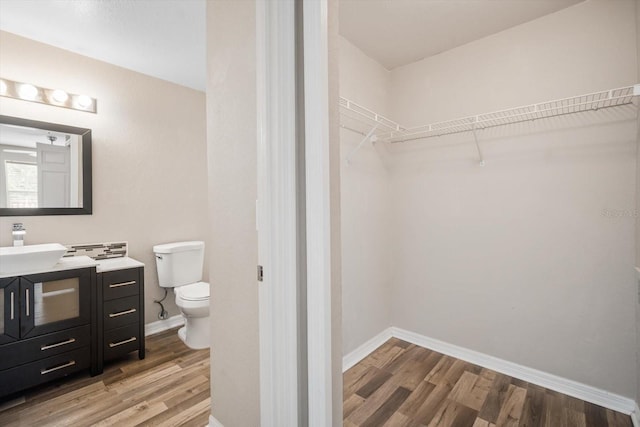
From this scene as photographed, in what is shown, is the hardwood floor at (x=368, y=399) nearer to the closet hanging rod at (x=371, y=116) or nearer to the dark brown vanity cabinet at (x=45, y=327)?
the dark brown vanity cabinet at (x=45, y=327)

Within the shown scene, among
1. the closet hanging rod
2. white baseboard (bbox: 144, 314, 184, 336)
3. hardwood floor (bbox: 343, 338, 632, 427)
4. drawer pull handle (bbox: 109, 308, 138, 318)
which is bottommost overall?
hardwood floor (bbox: 343, 338, 632, 427)

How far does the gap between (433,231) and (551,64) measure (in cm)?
133

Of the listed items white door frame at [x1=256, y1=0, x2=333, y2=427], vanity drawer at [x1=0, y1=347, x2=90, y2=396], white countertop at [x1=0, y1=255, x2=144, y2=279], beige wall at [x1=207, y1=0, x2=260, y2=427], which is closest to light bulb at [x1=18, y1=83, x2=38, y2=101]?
white countertop at [x1=0, y1=255, x2=144, y2=279]

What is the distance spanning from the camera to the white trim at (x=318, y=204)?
3.03 ft

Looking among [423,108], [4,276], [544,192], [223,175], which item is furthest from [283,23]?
[4,276]

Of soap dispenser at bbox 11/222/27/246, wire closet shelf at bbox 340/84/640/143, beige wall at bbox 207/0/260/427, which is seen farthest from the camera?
soap dispenser at bbox 11/222/27/246

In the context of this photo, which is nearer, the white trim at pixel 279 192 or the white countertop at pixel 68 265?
the white trim at pixel 279 192

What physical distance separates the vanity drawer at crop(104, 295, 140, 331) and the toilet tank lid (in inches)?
18.3

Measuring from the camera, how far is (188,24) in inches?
73.1

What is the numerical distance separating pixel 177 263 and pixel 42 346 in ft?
3.24

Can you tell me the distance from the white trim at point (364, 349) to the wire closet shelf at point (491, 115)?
1649mm

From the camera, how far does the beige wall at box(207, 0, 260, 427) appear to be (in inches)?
45.5

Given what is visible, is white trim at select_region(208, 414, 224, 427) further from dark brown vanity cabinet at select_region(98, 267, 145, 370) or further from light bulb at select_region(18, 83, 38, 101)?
light bulb at select_region(18, 83, 38, 101)

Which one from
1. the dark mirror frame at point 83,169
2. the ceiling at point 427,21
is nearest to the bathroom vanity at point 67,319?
the dark mirror frame at point 83,169
